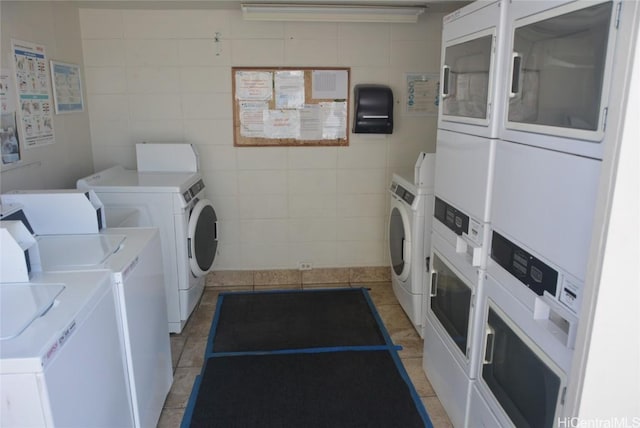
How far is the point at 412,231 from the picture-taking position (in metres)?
3.11

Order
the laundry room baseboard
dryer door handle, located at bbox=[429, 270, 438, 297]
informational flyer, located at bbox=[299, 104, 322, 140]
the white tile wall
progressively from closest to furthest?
dryer door handle, located at bbox=[429, 270, 438, 297], the white tile wall, informational flyer, located at bbox=[299, 104, 322, 140], the laundry room baseboard

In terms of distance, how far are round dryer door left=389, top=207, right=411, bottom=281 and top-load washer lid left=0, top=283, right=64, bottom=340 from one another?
2139mm

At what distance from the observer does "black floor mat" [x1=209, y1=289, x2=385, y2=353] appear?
3.17 m

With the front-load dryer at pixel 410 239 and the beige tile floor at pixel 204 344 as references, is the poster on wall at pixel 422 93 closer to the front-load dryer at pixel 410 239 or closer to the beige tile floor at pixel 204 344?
the front-load dryer at pixel 410 239

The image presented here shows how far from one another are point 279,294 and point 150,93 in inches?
76.3

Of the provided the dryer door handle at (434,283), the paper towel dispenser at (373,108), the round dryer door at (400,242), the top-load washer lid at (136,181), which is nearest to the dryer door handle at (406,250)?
the round dryer door at (400,242)

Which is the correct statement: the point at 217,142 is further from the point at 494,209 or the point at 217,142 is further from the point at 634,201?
the point at 634,201

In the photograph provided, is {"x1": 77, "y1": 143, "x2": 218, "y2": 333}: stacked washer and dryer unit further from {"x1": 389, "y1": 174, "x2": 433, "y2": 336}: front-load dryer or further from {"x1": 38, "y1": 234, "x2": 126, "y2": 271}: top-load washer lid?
{"x1": 389, "y1": 174, "x2": 433, "y2": 336}: front-load dryer

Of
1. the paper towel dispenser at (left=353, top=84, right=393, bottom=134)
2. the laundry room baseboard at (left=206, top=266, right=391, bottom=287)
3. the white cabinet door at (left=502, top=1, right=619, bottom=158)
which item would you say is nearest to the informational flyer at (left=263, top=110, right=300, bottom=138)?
the paper towel dispenser at (left=353, top=84, right=393, bottom=134)

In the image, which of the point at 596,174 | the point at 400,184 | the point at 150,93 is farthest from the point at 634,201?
the point at 150,93

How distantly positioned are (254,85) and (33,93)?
1564 millimetres

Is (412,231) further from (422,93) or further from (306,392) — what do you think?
(422,93)

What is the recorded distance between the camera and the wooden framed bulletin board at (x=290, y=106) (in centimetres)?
376

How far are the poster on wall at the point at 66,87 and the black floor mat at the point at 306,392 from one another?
2.01 metres
